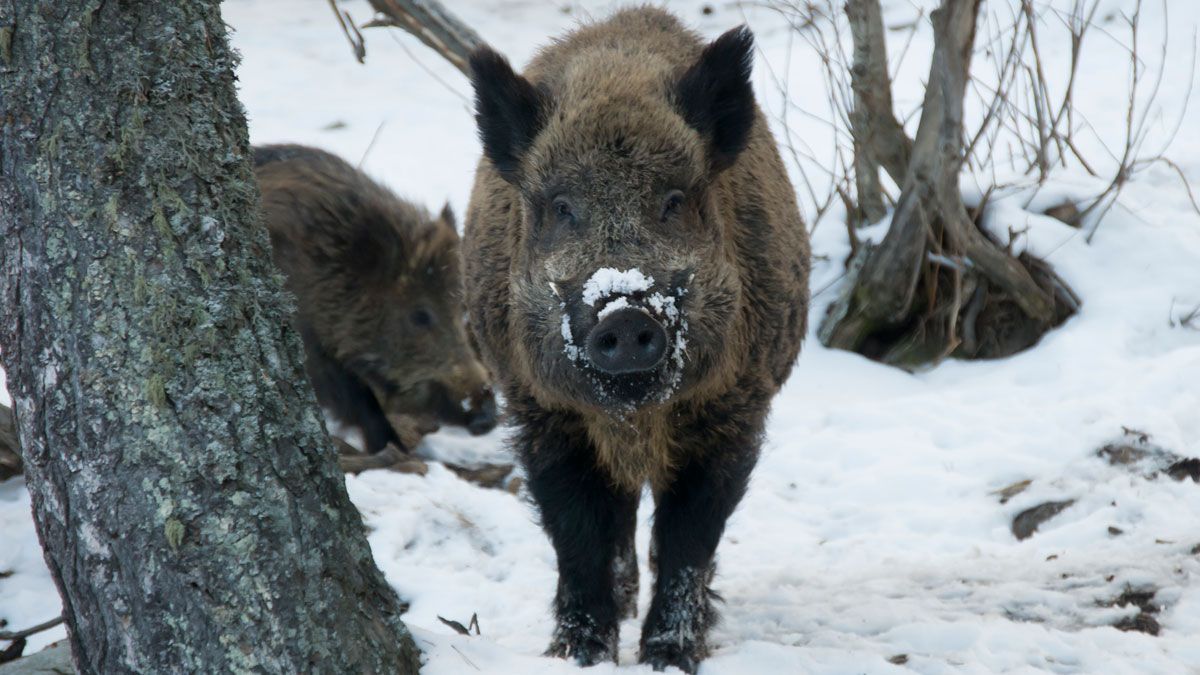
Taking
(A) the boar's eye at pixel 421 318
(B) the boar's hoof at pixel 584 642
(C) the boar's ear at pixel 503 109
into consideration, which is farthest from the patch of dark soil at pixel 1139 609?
(A) the boar's eye at pixel 421 318

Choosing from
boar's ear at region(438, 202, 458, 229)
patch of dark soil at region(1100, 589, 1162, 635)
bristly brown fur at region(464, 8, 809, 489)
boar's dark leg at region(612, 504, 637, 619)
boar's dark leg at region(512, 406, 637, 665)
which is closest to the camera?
bristly brown fur at region(464, 8, 809, 489)

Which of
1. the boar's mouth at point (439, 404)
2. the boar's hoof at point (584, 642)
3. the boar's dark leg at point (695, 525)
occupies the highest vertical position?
the boar's mouth at point (439, 404)

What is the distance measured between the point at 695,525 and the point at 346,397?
3232 mm

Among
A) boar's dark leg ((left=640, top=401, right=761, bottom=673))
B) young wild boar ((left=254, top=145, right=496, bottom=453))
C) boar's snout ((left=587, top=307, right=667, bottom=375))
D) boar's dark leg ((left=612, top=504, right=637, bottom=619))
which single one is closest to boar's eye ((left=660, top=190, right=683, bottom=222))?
boar's snout ((left=587, top=307, right=667, bottom=375))

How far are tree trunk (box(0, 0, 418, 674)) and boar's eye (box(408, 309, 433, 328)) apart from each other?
4142 mm

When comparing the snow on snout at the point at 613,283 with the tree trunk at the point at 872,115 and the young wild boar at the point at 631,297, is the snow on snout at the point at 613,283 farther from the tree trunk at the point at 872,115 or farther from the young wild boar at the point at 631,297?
the tree trunk at the point at 872,115

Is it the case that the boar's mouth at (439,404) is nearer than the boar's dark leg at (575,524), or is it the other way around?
the boar's dark leg at (575,524)

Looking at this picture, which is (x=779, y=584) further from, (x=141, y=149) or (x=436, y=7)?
(x=436, y=7)

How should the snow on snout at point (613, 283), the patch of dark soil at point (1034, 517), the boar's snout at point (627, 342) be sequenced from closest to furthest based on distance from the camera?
1. the boar's snout at point (627, 342)
2. the snow on snout at point (613, 283)
3. the patch of dark soil at point (1034, 517)

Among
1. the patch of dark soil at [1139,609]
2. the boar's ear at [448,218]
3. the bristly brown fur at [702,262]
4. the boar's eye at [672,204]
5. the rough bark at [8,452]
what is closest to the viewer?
the boar's eye at [672,204]

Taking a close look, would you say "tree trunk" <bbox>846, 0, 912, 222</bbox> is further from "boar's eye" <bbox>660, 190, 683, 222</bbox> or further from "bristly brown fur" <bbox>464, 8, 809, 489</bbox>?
"boar's eye" <bbox>660, 190, 683, 222</bbox>

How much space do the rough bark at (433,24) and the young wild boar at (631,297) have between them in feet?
8.12

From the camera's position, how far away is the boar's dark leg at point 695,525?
3764mm

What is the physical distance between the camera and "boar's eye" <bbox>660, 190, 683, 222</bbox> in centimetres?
345
